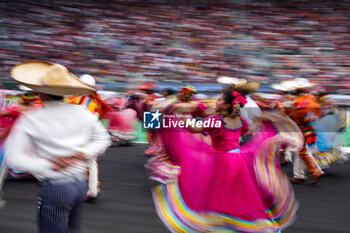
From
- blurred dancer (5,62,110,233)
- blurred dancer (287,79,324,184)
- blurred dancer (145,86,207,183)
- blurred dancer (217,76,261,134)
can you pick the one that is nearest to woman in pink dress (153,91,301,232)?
blurred dancer (5,62,110,233)

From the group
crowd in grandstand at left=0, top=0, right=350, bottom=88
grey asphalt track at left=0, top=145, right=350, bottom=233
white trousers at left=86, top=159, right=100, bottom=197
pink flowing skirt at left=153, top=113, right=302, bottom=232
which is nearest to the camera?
pink flowing skirt at left=153, top=113, right=302, bottom=232

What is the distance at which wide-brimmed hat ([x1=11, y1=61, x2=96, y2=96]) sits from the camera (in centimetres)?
296

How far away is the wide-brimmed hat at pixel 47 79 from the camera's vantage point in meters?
2.96

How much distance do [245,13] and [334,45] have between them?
11.3 ft

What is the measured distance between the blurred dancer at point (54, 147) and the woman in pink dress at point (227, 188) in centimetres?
120

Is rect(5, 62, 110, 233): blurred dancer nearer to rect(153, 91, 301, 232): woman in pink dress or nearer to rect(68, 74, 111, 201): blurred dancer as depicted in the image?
rect(153, 91, 301, 232): woman in pink dress

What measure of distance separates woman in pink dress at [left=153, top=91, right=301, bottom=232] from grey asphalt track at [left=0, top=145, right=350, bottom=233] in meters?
0.93

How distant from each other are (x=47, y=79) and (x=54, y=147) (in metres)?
0.41

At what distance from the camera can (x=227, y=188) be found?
4129 millimetres

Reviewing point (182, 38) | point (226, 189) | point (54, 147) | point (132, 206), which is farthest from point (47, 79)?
point (182, 38)

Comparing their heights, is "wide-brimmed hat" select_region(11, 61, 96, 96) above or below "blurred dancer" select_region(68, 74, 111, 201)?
above

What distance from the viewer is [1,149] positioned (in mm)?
5133

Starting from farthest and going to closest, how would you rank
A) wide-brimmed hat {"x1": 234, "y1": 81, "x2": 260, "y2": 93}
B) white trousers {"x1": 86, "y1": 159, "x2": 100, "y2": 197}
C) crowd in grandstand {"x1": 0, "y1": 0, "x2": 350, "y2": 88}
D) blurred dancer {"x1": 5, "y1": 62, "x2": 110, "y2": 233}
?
crowd in grandstand {"x1": 0, "y1": 0, "x2": 350, "y2": 88}, wide-brimmed hat {"x1": 234, "y1": 81, "x2": 260, "y2": 93}, white trousers {"x1": 86, "y1": 159, "x2": 100, "y2": 197}, blurred dancer {"x1": 5, "y1": 62, "x2": 110, "y2": 233}

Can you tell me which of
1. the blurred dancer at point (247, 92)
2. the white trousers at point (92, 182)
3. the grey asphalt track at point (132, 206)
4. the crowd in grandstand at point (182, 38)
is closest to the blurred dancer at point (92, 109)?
the white trousers at point (92, 182)
